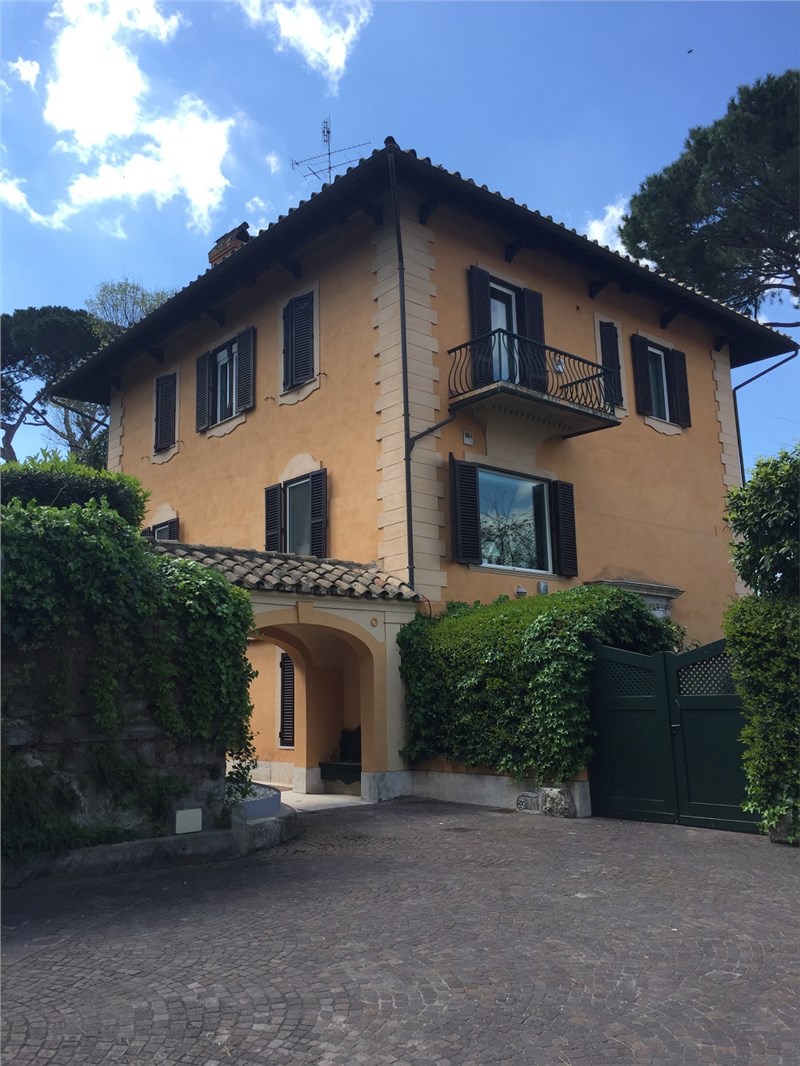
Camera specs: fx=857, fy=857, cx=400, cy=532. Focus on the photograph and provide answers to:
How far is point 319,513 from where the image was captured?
13734 millimetres

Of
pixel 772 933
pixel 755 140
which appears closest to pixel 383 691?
pixel 772 933

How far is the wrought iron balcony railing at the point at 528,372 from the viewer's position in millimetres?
13188

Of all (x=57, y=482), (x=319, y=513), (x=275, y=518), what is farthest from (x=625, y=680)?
(x=275, y=518)

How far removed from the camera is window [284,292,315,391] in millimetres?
14570

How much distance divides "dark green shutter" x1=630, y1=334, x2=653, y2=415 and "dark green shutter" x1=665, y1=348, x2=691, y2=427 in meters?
0.74

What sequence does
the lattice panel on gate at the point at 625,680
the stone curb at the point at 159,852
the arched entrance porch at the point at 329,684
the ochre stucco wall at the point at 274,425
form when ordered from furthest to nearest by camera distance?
the ochre stucco wall at the point at 274,425
the arched entrance porch at the point at 329,684
the lattice panel on gate at the point at 625,680
the stone curb at the point at 159,852

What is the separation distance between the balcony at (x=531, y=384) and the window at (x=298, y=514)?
263 centimetres

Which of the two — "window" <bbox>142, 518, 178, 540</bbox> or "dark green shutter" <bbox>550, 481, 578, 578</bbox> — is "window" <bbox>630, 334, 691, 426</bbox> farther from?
"window" <bbox>142, 518, 178, 540</bbox>

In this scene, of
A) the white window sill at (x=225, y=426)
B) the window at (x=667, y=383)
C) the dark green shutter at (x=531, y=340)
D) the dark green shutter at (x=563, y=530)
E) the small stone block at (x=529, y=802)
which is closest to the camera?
the small stone block at (x=529, y=802)

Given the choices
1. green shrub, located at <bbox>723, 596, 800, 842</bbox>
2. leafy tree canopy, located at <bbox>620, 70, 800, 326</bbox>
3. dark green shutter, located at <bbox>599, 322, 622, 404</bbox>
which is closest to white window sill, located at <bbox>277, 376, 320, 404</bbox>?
dark green shutter, located at <bbox>599, 322, 622, 404</bbox>

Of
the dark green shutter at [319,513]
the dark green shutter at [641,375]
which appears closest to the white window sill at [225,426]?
the dark green shutter at [319,513]

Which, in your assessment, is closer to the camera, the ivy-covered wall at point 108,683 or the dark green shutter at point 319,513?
the ivy-covered wall at point 108,683

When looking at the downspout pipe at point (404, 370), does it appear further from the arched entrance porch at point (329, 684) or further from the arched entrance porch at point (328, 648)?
the arched entrance porch at point (329, 684)

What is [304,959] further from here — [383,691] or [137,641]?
[383,691]
